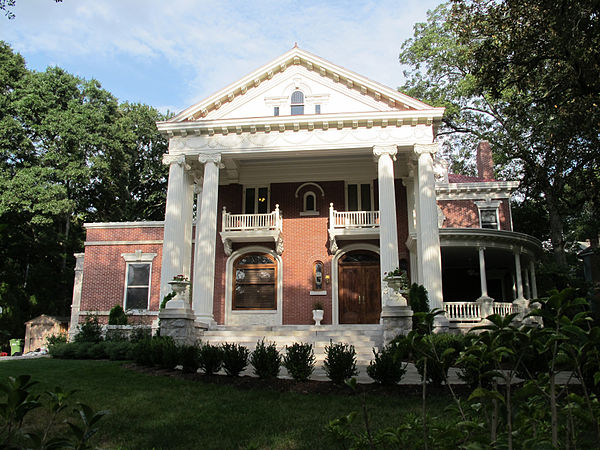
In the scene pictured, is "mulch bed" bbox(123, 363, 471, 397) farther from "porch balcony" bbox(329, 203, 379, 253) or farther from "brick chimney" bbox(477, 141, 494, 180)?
"brick chimney" bbox(477, 141, 494, 180)

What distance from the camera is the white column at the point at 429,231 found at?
57.3ft

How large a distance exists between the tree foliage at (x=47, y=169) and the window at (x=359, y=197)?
16421 millimetres

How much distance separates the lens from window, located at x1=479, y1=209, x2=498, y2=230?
24502 mm

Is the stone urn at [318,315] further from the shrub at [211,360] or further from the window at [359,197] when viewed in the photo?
the shrub at [211,360]

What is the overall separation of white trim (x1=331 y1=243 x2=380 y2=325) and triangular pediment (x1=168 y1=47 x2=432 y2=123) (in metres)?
6.02

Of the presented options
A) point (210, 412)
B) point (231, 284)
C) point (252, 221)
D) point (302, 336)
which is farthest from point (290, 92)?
point (210, 412)

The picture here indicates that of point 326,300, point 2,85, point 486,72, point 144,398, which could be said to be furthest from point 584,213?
point 2,85

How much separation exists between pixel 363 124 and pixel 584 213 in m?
21.5

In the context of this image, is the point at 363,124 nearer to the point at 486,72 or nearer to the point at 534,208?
the point at 486,72

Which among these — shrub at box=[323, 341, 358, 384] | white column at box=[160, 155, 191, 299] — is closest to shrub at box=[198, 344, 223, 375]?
shrub at box=[323, 341, 358, 384]

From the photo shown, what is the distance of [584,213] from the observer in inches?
1297

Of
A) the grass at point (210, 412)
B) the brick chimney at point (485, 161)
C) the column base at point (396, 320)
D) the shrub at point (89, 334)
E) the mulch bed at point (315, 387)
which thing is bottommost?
the grass at point (210, 412)

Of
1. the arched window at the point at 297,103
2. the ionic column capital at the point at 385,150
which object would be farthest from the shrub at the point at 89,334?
the ionic column capital at the point at 385,150

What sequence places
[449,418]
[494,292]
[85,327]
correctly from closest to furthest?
[449,418] → [85,327] → [494,292]
